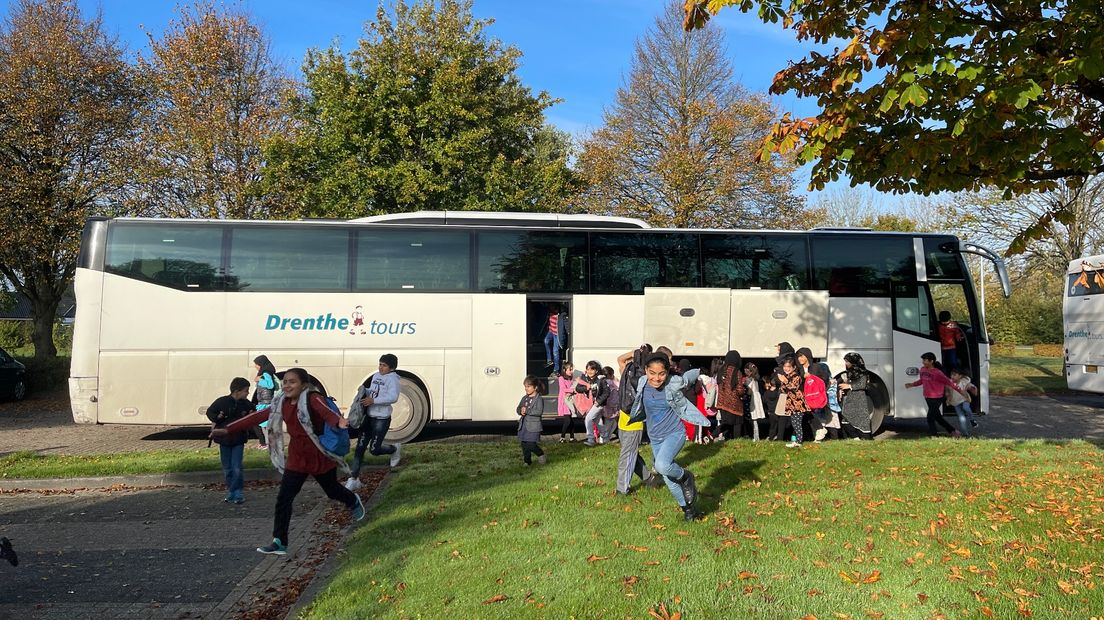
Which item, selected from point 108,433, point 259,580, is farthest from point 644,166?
point 259,580

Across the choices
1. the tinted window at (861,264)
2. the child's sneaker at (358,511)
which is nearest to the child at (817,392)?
the tinted window at (861,264)

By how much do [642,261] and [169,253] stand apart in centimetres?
792

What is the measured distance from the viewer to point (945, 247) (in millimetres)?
13961

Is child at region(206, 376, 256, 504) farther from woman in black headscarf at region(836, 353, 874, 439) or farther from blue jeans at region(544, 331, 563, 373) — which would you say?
woman in black headscarf at region(836, 353, 874, 439)

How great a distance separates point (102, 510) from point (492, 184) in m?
13.3

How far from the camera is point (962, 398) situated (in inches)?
502

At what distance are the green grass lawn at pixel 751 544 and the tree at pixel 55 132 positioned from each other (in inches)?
629

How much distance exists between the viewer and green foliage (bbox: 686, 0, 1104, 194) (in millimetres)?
6527

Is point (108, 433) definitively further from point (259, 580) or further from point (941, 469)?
point (941, 469)

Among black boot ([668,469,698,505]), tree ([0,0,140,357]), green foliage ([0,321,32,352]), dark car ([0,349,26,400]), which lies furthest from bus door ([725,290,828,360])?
green foliage ([0,321,32,352])

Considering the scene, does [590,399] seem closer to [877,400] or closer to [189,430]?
[877,400]

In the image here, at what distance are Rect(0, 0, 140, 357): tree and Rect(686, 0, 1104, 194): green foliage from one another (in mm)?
18808

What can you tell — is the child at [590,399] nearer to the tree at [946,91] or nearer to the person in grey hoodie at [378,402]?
the person in grey hoodie at [378,402]

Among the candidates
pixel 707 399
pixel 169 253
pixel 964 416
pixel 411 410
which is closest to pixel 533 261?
pixel 411 410
